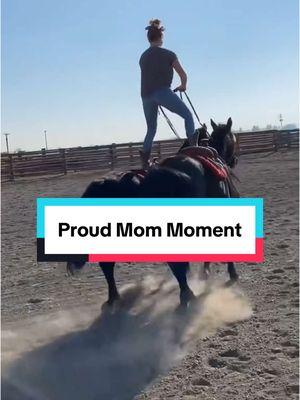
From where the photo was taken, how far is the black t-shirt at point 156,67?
498 centimetres

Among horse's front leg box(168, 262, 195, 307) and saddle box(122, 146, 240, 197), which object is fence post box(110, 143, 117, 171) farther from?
horse's front leg box(168, 262, 195, 307)

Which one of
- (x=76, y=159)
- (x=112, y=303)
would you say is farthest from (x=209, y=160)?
(x=76, y=159)

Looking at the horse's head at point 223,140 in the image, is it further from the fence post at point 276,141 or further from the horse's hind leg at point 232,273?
the fence post at point 276,141

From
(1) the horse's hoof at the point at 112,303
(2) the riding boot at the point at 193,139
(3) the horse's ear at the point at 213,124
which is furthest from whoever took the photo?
(3) the horse's ear at the point at 213,124

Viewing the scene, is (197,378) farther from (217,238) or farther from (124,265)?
(124,265)

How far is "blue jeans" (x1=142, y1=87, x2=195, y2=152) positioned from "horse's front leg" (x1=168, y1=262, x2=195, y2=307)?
1.45m

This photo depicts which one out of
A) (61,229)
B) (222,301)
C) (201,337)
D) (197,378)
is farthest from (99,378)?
(222,301)

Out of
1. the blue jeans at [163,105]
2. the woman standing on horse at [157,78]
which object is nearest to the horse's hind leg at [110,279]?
the woman standing on horse at [157,78]

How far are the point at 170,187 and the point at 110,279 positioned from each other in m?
0.95

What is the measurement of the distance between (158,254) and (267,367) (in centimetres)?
117

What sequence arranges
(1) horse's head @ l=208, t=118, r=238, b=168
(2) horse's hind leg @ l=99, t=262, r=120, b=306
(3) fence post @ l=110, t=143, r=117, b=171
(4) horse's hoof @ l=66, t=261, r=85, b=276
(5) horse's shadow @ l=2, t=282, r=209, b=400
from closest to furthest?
1. (5) horse's shadow @ l=2, t=282, r=209, b=400
2. (4) horse's hoof @ l=66, t=261, r=85, b=276
3. (2) horse's hind leg @ l=99, t=262, r=120, b=306
4. (1) horse's head @ l=208, t=118, r=238, b=168
5. (3) fence post @ l=110, t=143, r=117, b=171

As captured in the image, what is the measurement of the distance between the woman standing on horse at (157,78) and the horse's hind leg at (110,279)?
1.16 meters

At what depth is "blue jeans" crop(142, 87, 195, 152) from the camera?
5.05 m

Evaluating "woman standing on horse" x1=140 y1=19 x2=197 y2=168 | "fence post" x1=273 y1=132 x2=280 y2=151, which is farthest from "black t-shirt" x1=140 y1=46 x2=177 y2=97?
"fence post" x1=273 y1=132 x2=280 y2=151
